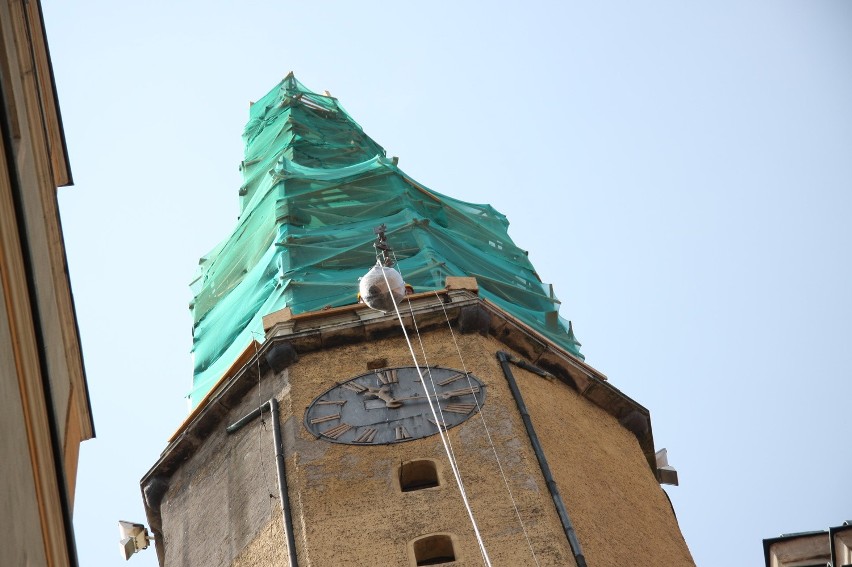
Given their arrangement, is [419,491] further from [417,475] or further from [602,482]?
[602,482]

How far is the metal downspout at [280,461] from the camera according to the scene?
595 inches

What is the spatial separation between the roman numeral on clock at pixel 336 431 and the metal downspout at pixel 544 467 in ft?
5.61

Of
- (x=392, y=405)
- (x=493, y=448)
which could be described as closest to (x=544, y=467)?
(x=493, y=448)

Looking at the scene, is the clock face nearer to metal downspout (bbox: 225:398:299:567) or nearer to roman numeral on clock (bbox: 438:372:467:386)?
roman numeral on clock (bbox: 438:372:467:386)

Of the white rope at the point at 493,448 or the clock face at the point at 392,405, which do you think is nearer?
the white rope at the point at 493,448

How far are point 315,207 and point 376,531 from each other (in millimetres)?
7699

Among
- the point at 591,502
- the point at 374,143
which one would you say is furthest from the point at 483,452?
the point at 374,143

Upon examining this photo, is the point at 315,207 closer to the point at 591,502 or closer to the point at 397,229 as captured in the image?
the point at 397,229

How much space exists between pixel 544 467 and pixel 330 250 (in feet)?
18.2

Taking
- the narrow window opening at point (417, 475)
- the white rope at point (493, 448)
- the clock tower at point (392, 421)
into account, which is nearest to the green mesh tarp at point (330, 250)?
the clock tower at point (392, 421)

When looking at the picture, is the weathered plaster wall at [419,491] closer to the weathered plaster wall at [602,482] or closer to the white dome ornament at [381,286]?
the weathered plaster wall at [602,482]

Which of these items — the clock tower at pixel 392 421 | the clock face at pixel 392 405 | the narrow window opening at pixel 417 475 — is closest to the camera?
Answer: the clock tower at pixel 392 421

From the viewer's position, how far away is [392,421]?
54.8 ft

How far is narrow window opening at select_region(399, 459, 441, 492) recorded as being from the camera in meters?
16.0
